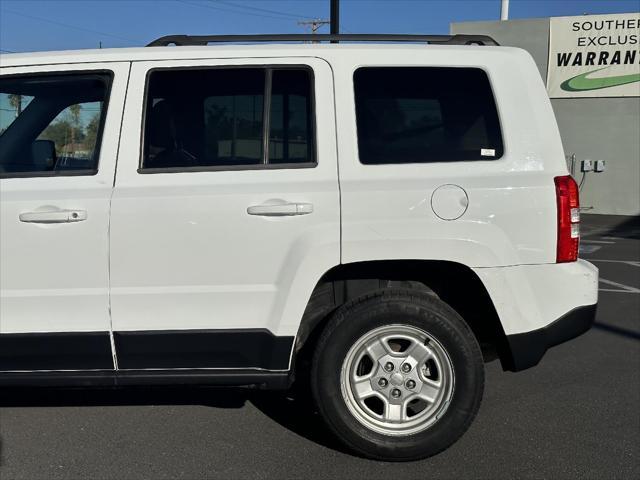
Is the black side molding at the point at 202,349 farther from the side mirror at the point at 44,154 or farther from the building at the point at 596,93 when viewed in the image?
the building at the point at 596,93

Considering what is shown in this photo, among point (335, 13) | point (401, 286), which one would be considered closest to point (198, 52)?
point (401, 286)

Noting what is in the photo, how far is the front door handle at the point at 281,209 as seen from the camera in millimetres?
3123

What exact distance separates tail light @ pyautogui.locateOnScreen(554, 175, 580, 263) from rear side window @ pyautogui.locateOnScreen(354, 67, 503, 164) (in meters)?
0.35

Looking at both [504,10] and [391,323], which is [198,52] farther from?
[504,10]

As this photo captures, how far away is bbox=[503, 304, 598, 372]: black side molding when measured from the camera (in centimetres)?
330

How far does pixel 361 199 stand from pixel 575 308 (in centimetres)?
128

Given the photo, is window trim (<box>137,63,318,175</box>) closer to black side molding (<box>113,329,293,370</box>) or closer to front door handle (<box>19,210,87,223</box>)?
front door handle (<box>19,210,87,223</box>)

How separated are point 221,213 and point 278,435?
1.39 m

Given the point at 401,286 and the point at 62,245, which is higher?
the point at 62,245

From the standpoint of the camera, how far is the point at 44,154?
3395 mm

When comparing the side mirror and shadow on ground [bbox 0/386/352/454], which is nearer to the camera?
the side mirror

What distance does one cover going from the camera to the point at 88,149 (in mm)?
3289

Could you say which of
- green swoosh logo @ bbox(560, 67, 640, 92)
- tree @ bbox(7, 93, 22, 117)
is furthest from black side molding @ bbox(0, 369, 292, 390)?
green swoosh logo @ bbox(560, 67, 640, 92)

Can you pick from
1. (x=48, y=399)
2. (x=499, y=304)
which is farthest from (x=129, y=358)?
(x=499, y=304)
